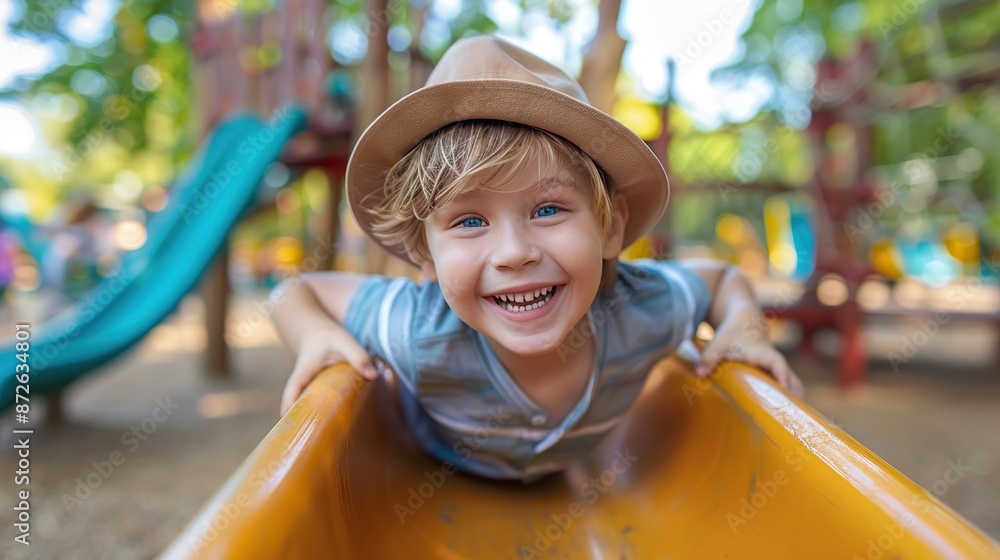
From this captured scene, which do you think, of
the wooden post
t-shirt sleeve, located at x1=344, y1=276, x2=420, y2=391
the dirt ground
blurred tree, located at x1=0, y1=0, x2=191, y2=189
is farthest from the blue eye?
blurred tree, located at x1=0, y1=0, x2=191, y2=189

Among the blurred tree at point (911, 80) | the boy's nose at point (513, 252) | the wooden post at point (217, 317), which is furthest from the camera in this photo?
the blurred tree at point (911, 80)

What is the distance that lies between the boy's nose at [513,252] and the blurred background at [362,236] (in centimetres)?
55

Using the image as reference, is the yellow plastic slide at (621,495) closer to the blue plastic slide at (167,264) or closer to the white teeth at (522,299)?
the white teeth at (522,299)

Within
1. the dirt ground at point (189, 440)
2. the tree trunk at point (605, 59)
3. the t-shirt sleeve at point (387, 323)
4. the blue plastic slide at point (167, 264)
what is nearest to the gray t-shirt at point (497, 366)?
the t-shirt sleeve at point (387, 323)

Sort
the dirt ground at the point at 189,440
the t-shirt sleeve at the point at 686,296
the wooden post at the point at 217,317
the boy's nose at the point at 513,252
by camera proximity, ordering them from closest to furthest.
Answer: the boy's nose at the point at 513,252 → the t-shirt sleeve at the point at 686,296 → the dirt ground at the point at 189,440 → the wooden post at the point at 217,317

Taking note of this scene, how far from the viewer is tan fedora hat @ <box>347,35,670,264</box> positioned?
73cm

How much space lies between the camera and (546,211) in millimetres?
758

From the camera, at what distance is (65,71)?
4875 millimetres

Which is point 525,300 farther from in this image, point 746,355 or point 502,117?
point 746,355

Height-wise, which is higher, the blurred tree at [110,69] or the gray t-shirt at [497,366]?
the blurred tree at [110,69]

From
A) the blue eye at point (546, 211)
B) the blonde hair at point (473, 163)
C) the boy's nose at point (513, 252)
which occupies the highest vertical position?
the blonde hair at point (473, 163)

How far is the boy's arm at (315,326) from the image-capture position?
2.85 ft

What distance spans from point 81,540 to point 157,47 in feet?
15.9

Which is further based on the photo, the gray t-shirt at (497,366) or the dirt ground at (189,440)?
the dirt ground at (189,440)
